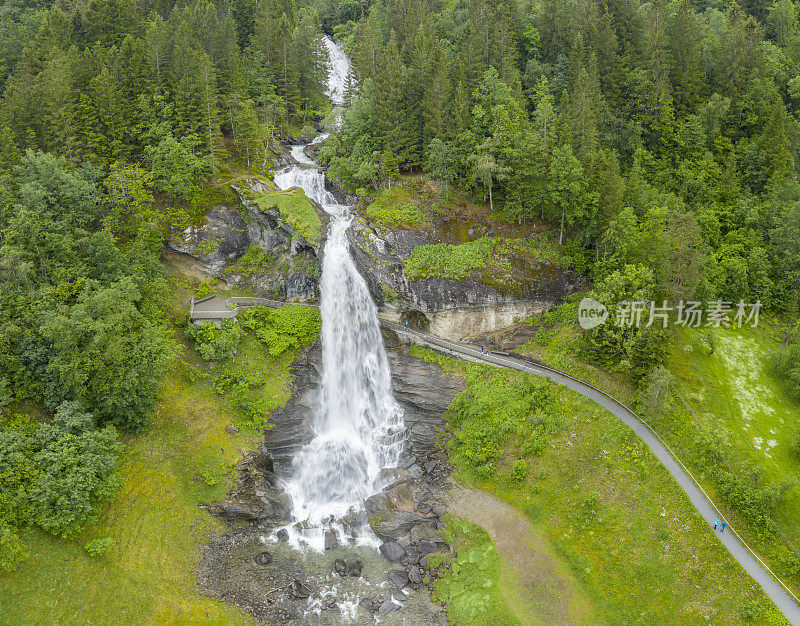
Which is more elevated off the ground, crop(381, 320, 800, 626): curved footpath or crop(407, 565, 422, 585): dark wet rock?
crop(381, 320, 800, 626): curved footpath

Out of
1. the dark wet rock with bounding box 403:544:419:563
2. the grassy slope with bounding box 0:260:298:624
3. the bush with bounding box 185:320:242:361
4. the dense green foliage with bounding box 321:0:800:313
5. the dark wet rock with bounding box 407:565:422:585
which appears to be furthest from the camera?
the dense green foliage with bounding box 321:0:800:313

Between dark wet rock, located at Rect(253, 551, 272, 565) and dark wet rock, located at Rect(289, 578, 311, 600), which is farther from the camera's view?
dark wet rock, located at Rect(253, 551, 272, 565)

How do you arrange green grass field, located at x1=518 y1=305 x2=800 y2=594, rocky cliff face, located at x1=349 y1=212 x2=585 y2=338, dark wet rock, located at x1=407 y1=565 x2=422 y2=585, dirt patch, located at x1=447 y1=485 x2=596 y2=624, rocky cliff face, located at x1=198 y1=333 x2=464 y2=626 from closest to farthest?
dirt patch, located at x1=447 y1=485 x2=596 y2=624 → rocky cliff face, located at x1=198 y1=333 x2=464 y2=626 → dark wet rock, located at x1=407 y1=565 x2=422 y2=585 → green grass field, located at x1=518 y1=305 x2=800 y2=594 → rocky cliff face, located at x1=349 y1=212 x2=585 y2=338

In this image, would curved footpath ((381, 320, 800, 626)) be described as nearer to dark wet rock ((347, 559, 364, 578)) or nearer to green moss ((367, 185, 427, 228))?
green moss ((367, 185, 427, 228))

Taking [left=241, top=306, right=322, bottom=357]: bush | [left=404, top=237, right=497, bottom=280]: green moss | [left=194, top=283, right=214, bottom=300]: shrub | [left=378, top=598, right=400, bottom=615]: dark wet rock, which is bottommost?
[left=378, top=598, right=400, bottom=615]: dark wet rock

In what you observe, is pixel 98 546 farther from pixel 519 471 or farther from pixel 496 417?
pixel 496 417

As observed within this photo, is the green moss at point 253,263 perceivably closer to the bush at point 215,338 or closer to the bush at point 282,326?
the bush at point 282,326

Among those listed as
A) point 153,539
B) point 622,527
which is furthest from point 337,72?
point 622,527

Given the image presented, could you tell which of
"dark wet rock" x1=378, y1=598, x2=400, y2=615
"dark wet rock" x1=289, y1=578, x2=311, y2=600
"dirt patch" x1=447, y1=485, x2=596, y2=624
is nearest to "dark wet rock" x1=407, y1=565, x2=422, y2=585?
"dark wet rock" x1=378, y1=598, x2=400, y2=615
